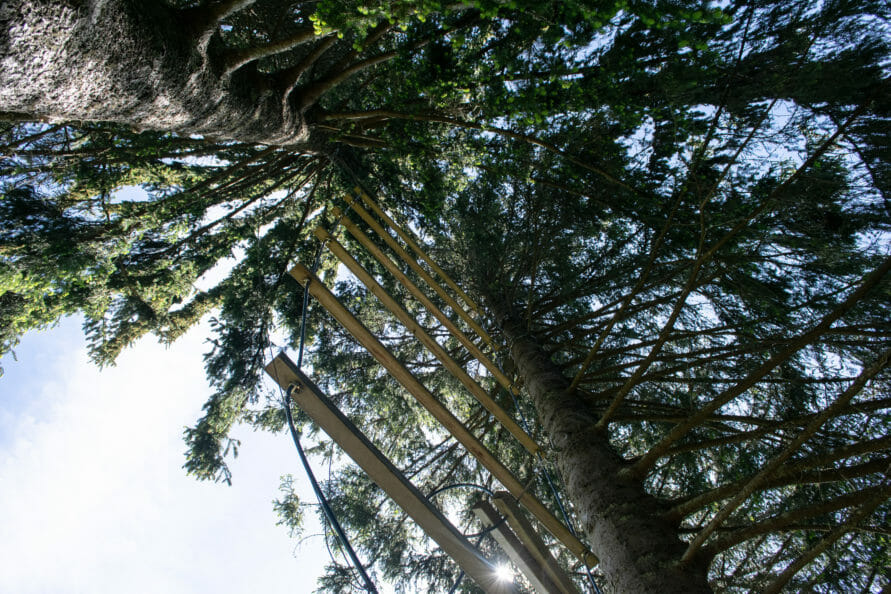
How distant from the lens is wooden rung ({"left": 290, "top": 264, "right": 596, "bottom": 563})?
6.91 ft

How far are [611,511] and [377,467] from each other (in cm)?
152

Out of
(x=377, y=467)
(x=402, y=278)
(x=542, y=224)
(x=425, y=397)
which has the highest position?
(x=542, y=224)

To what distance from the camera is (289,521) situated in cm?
559

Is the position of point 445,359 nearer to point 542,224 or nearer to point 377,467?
point 377,467

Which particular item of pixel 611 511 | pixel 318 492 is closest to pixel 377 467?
pixel 318 492

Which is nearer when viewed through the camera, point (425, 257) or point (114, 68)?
point (114, 68)

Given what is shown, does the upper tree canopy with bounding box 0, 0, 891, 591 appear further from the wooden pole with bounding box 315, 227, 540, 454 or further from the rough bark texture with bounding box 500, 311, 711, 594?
the wooden pole with bounding box 315, 227, 540, 454

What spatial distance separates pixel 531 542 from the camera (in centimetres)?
222

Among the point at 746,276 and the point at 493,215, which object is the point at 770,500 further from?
the point at 493,215

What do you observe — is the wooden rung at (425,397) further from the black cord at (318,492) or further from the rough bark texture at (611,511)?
the black cord at (318,492)

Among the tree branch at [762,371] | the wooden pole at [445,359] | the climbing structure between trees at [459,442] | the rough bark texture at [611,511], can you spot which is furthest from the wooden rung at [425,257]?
the tree branch at [762,371]

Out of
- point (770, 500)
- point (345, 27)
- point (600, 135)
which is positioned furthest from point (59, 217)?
point (770, 500)

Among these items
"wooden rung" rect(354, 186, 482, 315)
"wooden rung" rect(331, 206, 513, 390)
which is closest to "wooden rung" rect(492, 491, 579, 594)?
"wooden rung" rect(331, 206, 513, 390)

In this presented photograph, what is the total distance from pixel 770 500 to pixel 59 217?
24.6 feet
